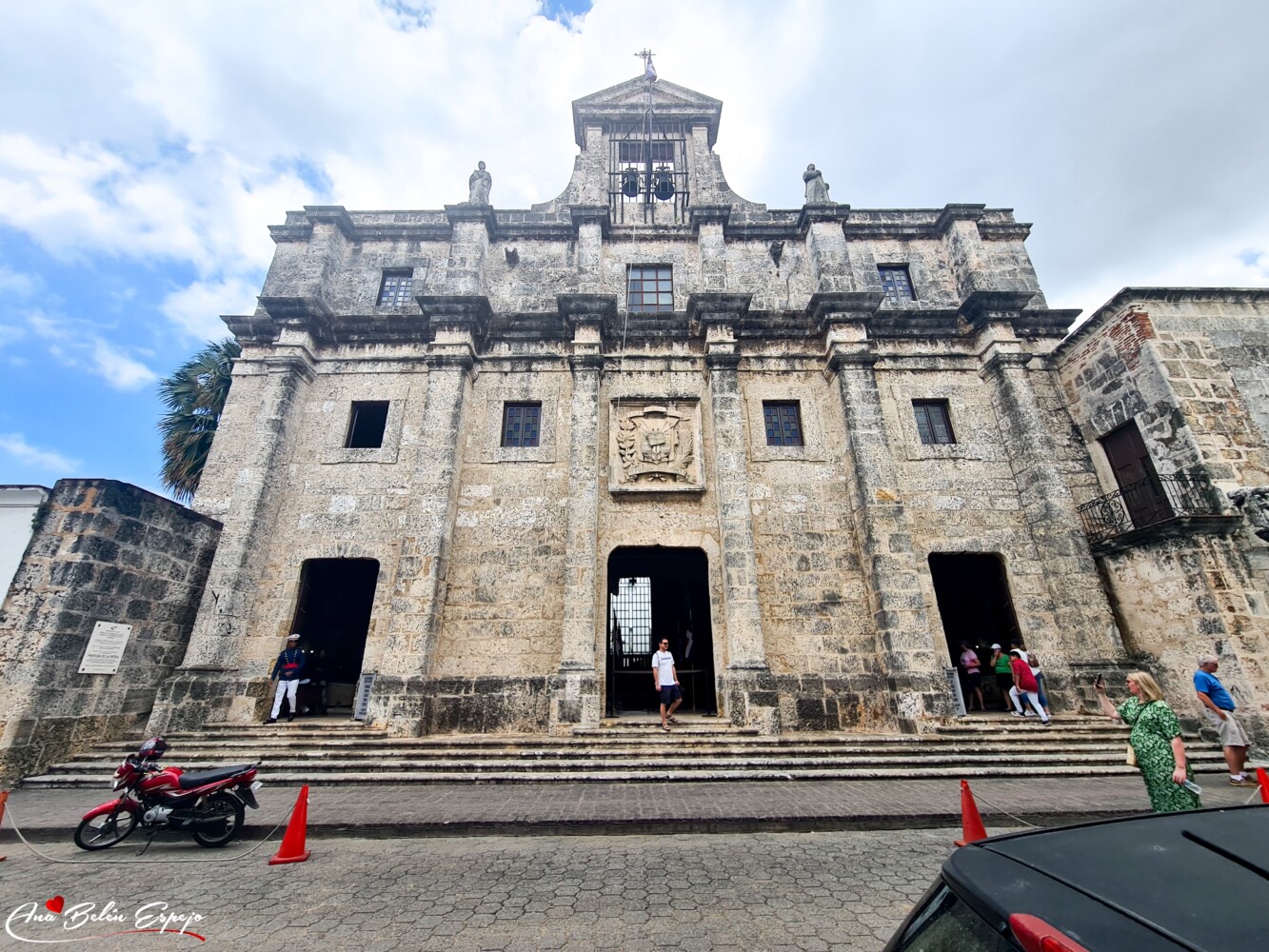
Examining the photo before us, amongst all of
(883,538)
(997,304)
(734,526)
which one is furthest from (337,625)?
(997,304)

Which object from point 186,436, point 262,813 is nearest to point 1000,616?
point 262,813

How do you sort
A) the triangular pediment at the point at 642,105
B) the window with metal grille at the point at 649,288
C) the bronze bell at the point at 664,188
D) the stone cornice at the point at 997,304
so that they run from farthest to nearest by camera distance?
1. the triangular pediment at the point at 642,105
2. the bronze bell at the point at 664,188
3. the window with metal grille at the point at 649,288
4. the stone cornice at the point at 997,304

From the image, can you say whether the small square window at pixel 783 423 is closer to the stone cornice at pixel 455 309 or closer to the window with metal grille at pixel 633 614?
the window with metal grille at pixel 633 614

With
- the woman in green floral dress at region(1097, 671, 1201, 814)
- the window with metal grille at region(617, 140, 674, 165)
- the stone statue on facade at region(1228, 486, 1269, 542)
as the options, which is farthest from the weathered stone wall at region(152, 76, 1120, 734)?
the woman in green floral dress at region(1097, 671, 1201, 814)

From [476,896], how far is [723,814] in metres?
2.85

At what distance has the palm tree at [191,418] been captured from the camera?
13.8 m

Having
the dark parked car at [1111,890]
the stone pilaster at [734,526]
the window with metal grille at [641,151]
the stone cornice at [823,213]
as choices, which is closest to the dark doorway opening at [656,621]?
the stone pilaster at [734,526]

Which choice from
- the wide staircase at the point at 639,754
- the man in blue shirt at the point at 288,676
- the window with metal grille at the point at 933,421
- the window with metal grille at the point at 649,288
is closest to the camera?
the wide staircase at the point at 639,754

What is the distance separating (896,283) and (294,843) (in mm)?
16469

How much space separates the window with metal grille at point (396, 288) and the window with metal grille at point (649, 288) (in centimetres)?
579

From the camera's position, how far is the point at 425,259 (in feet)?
47.6

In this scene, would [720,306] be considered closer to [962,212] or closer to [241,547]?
[962,212]

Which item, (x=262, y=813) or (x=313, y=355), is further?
(x=313, y=355)

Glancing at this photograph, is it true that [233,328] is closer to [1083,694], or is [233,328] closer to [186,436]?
[186,436]
